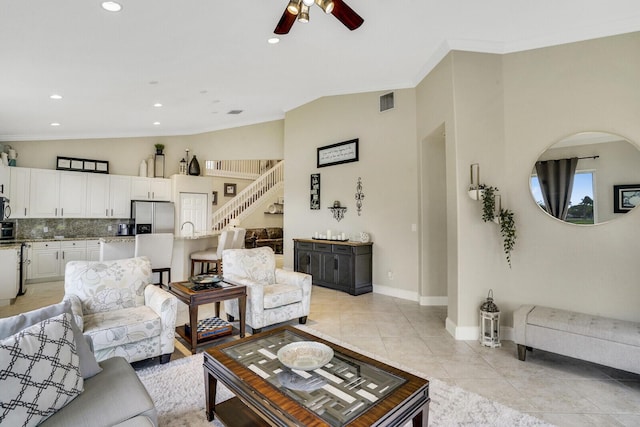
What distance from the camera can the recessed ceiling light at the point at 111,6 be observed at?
2.83 m

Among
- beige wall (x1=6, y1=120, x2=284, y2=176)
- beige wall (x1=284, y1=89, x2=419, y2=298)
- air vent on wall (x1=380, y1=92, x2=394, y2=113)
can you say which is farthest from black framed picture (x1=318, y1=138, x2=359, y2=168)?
beige wall (x1=6, y1=120, x2=284, y2=176)

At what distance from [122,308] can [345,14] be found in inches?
126

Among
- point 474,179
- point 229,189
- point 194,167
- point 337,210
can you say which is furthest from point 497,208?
point 229,189

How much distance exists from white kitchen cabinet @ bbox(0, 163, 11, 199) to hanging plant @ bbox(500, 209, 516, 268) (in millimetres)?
Answer: 8125

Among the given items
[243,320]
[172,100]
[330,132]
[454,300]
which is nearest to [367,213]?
[330,132]

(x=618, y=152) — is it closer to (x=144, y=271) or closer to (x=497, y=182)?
(x=497, y=182)

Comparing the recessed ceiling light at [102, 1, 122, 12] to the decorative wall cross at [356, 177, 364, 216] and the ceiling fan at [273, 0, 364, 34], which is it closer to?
the ceiling fan at [273, 0, 364, 34]

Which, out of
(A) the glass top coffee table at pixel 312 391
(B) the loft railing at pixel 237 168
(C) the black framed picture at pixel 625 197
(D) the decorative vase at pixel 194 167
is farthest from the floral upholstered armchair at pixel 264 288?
(B) the loft railing at pixel 237 168

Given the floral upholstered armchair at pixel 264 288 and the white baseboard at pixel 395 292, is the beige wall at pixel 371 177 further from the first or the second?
the floral upholstered armchair at pixel 264 288

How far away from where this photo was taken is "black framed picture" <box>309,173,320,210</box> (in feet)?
20.6

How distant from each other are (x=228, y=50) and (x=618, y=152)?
14.1 ft

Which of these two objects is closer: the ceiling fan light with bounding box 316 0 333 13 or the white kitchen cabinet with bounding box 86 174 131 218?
the ceiling fan light with bounding box 316 0 333 13

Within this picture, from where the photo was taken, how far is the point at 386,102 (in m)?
5.31

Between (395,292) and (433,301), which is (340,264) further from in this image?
(433,301)
